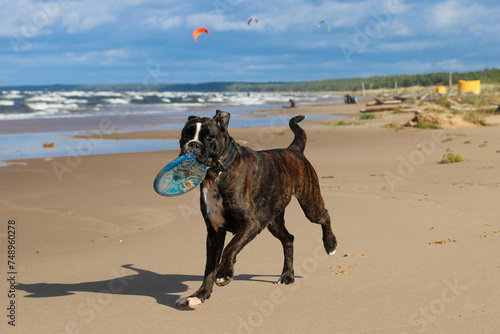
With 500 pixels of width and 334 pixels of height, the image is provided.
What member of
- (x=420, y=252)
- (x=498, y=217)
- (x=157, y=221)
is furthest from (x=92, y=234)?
(x=498, y=217)

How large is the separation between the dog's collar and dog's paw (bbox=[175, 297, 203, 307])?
3.41 feet

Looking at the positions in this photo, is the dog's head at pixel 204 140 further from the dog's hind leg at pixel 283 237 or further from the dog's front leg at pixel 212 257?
the dog's hind leg at pixel 283 237

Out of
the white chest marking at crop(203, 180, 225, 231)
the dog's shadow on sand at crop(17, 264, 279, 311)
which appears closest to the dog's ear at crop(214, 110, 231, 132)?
the white chest marking at crop(203, 180, 225, 231)

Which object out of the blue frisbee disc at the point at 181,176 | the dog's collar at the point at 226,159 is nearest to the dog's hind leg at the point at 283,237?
the dog's collar at the point at 226,159

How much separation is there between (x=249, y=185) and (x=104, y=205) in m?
5.22

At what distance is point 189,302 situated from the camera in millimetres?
5004

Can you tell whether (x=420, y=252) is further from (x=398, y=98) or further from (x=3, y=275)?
(x=398, y=98)

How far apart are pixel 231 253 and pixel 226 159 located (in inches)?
29.3

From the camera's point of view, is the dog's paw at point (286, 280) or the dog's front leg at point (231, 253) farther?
the dog's paw at point (286, 280)

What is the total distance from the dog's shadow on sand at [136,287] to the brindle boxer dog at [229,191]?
1.32ft

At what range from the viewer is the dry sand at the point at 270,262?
4699 millimetres

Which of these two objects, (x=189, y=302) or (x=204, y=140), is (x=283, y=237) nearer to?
(x=189, y=302)

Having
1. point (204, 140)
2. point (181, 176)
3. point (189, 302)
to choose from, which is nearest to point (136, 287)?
point (189, 302)

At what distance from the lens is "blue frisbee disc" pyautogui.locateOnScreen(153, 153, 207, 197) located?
15.9 ft
